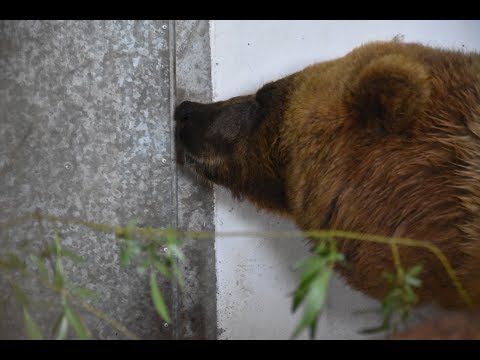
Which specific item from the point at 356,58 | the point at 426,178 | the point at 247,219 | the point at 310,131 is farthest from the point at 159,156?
the point at 426,178

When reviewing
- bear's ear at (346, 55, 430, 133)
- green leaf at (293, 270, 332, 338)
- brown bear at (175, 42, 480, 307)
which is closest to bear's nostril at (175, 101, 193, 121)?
brown bear at (175, 42, 480, 307)

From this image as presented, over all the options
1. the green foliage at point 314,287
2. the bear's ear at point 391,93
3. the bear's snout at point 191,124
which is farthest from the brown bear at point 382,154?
the green foliage at point 314,287

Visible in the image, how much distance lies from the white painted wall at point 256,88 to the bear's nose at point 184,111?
0.21m

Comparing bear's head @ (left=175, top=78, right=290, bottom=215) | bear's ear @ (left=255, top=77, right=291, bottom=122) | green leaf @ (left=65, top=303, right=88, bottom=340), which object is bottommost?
green leaf @ (left=65, top=303, right=88, bottom=340)

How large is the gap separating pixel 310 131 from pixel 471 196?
27.0 inches

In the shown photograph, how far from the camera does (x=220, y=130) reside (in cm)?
278

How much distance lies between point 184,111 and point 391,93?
1117mm

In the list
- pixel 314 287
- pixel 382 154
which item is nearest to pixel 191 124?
pixel 382 154

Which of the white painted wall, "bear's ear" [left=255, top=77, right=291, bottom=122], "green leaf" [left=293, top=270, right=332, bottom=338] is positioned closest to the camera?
"green leaf" [left=293, top=270, right=332, bottom=338]

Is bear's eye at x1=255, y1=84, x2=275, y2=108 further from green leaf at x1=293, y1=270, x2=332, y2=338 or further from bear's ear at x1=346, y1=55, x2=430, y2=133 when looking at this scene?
green leaf at x1=293, y1=270, x2=332, y2=338

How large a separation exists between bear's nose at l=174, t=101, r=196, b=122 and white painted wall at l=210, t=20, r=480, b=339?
A: 21cm

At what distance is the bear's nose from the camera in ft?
9.33

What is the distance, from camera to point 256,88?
9.91 ft

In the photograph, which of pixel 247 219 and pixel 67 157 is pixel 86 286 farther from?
pixel 247 219
